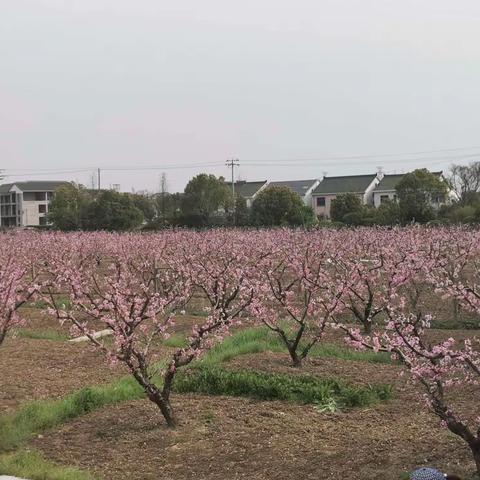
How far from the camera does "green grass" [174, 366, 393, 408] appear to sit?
6.10 metres

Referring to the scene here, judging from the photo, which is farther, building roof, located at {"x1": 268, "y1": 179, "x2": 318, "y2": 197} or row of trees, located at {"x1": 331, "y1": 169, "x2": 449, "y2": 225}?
building roof, located at {"x1": 268, "y1": 179, "x2": 318, "y2": 197}

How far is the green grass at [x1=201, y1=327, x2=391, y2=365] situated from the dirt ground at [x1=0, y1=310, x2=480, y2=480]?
0.95 meters

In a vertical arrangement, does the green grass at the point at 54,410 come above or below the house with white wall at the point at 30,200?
below

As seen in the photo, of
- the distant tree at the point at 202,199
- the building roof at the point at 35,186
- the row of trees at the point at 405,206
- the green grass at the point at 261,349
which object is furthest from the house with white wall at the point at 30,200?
the green grass at the point at 261,349

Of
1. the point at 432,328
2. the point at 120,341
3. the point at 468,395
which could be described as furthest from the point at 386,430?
the point at 432,328

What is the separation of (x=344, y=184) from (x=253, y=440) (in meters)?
59.1

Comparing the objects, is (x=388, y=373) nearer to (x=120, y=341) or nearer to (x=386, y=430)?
(x=386, y=430)

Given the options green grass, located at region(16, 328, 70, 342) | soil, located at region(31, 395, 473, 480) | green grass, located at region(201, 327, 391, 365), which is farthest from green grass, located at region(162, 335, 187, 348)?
soil, located at region(31, 395, 473, 480)

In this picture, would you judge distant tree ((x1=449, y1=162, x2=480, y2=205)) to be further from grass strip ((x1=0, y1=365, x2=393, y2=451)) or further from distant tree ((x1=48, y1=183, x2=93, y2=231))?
grass strip ((x1=0, y1=365, x2=393, y2=451))

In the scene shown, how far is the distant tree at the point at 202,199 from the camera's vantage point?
3978 cm

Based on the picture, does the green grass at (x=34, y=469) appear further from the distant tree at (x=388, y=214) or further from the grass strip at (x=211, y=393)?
the distant tree at (x=388, y=214)

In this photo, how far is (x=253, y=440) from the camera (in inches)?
205

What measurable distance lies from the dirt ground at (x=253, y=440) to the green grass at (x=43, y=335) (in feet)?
10.9

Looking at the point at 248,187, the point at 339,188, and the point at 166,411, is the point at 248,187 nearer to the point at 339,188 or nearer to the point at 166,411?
the point at 339,188
